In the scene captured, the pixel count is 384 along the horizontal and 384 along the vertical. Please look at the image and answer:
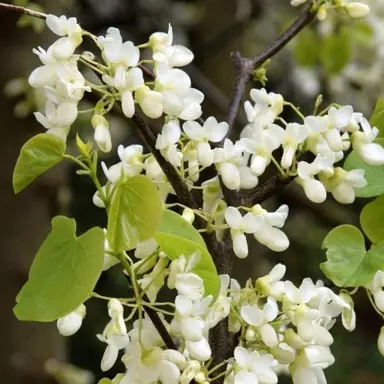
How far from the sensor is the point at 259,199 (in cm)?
38

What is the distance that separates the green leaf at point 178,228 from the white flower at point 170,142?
0.03 meters

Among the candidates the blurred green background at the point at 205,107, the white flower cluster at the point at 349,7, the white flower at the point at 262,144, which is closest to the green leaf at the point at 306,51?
the blurred green background at the point at 205,107

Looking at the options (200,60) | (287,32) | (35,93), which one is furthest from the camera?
(200,60)

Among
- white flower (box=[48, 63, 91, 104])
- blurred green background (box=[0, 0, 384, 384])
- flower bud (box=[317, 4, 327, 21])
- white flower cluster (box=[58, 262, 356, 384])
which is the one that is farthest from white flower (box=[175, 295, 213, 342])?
blurred green background (box=[0, 0, 384, 384])

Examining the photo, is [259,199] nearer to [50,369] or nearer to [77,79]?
[77,79]

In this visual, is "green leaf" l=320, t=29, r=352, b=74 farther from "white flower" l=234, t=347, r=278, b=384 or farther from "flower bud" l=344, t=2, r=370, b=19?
"white flower" l=234, t=347, r=278, b=384

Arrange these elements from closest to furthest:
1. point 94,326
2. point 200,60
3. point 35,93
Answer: point 35,93 < point 200,60 < point 94,326

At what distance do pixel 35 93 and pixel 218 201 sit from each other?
41 cm

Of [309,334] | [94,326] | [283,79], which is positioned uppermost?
[309,334]

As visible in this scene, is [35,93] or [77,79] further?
[35,93]

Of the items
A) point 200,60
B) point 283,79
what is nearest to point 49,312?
point 200,60

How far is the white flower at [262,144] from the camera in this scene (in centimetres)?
37

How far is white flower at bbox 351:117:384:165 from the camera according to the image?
37 cm

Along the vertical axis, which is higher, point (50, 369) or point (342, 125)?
point (342, 125)
